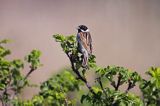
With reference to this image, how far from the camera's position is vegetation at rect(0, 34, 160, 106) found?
2.11 meters

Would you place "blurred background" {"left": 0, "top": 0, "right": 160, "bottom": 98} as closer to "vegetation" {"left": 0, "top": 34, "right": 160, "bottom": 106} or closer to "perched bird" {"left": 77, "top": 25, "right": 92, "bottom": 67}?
"vegetation" {"left": 0, "top": 34, "right": 160, "bottom": 106}

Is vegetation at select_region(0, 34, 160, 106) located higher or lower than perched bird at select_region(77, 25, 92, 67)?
lower

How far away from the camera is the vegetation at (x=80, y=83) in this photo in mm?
2111

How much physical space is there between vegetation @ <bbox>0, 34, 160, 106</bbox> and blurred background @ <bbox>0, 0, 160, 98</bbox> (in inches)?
47.5

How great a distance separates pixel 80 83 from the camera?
294 cm

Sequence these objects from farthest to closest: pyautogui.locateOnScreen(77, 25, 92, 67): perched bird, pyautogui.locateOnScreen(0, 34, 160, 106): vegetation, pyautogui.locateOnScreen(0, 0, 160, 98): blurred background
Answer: pyautogui.locateOnScreen(0, 0, 160, 98): blurred background → pyautogui.locateOnScreen(77, 25, 92, 67): perched bird → pyautogui.locateOnScreen(0, 34, 160, 106): vegetation

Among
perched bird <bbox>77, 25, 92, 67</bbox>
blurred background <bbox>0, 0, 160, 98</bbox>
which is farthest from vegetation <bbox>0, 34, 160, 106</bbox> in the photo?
blurred background <bbox>0, 0, 160, 98</bbox>

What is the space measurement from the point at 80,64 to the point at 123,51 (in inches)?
90.0

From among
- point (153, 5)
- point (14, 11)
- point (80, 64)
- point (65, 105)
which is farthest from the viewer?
point (153, 5)

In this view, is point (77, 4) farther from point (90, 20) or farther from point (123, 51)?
point (123, 51)

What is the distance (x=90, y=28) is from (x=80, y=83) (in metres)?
1.40

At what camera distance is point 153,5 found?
14.7 feet

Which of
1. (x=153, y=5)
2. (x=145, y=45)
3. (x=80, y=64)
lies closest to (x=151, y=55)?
(x=145, y=45)

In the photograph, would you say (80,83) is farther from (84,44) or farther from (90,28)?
(90,28)
